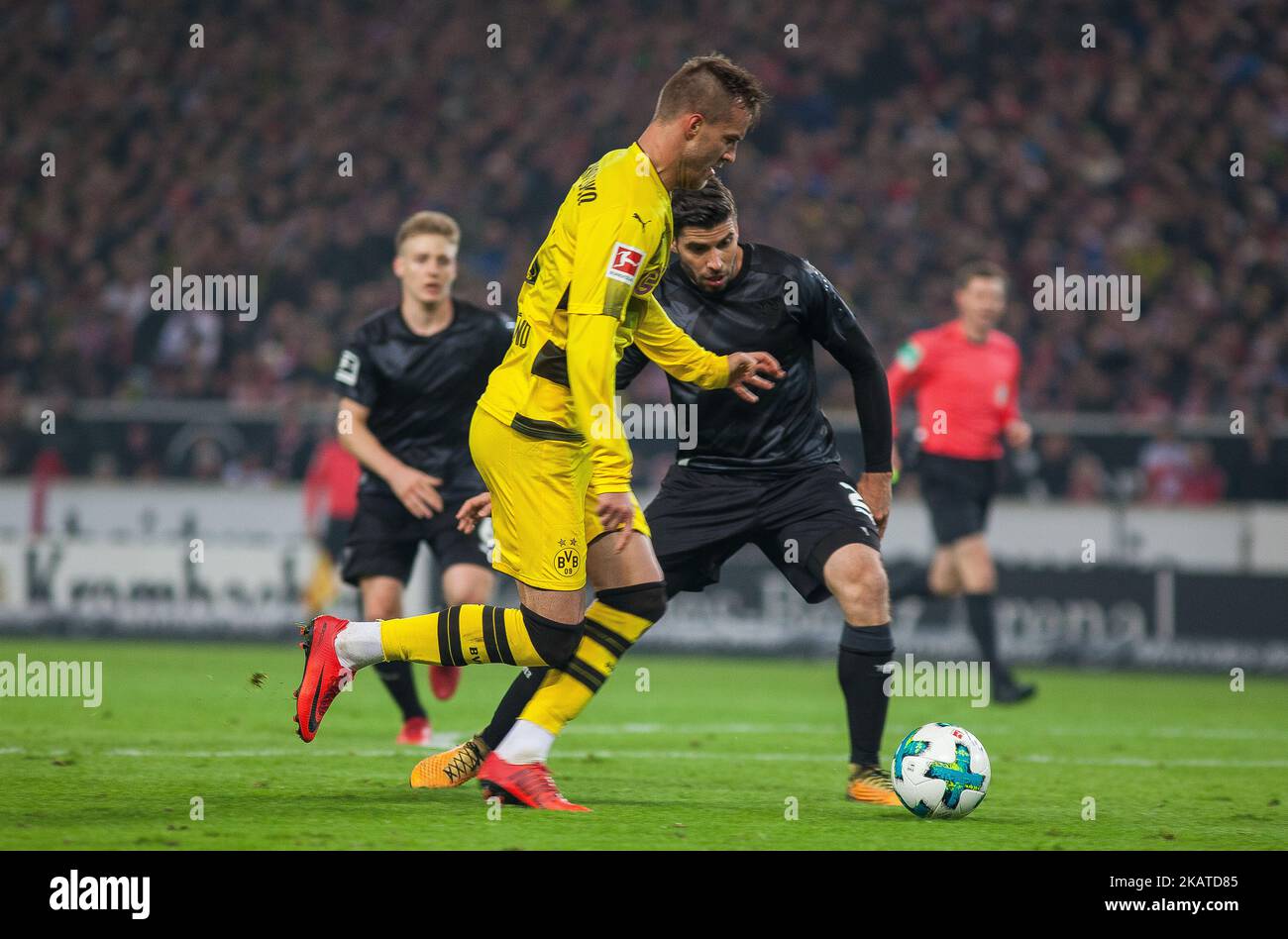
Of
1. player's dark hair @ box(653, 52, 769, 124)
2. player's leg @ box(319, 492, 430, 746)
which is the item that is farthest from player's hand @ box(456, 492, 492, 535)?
player's leg @ box(319, 492, 430, 746)

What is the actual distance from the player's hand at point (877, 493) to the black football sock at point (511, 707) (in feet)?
4.55

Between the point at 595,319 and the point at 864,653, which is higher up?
the point at 595,319

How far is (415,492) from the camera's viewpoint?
22.2ft

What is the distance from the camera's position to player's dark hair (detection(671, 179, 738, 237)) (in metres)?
5.88

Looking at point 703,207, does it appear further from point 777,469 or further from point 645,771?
point 645,771

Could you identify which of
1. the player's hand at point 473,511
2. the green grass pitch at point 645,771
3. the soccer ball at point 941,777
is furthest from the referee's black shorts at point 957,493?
the player's hand at point 473,511

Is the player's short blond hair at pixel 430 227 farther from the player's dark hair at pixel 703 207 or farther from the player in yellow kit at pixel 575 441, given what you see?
the player in yellow kit at pixel 575 441

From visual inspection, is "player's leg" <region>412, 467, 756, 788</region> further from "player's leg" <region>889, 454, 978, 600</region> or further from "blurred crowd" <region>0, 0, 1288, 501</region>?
"blurred crowd" <region>0, 0, 1288, 501</region>

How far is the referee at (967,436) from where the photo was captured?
10320mm

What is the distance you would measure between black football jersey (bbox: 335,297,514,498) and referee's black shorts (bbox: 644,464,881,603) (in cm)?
155

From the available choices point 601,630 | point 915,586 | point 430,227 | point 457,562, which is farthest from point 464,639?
point 915,586

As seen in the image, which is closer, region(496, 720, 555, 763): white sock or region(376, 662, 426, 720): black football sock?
region(496, 720, 555, 763): white sock

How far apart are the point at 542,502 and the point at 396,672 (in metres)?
2.56

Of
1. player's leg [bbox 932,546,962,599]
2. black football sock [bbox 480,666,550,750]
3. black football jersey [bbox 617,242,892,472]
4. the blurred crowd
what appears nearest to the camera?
black football sock [bbox 480,666,550,750]
